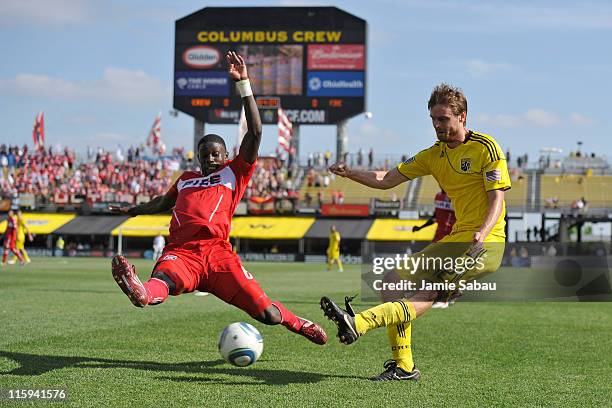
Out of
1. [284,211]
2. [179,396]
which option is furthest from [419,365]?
[284,211]

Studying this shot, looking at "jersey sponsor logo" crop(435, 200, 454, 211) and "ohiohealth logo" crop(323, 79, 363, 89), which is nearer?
"jersey sponsor logo" crop(435, 200, 454, 211)

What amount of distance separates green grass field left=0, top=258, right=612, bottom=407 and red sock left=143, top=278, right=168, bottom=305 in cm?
65

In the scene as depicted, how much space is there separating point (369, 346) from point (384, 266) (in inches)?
38.9

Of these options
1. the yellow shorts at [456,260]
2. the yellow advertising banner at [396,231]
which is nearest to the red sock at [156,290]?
the yellow shorts at [456,260]

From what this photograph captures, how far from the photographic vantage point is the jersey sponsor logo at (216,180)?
7.83 metres

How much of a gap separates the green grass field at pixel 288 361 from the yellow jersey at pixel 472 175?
1366mm

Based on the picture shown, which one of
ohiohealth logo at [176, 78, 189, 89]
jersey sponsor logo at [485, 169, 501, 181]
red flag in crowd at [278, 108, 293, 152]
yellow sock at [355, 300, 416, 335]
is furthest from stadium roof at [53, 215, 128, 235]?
jersey sponsor logo at [485, 169, 501, 181]

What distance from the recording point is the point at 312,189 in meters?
59.2

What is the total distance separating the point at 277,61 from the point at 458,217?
158 ft

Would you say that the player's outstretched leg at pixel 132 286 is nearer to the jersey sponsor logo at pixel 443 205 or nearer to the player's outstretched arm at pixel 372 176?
the player's outstretched arm at pixel 372 176

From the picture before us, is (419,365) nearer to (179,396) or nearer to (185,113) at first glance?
(179,396)

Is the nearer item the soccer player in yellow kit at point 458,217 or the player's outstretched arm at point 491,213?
the player's outstretched arm at point 491,213

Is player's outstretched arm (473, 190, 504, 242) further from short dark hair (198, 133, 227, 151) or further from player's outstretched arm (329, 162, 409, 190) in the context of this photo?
short dark hair (198, 133, 227, 151)

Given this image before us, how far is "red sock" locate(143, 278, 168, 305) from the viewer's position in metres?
6.88
